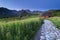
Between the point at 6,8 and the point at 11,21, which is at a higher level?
the point at 6,8

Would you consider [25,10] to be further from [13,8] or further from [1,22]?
[1,22]

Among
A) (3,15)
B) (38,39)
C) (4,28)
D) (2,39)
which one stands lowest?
(38,39)

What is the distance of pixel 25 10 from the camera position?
470 centimetres

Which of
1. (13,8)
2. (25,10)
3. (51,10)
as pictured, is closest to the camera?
(13,8)

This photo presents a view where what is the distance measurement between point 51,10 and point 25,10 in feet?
5.56

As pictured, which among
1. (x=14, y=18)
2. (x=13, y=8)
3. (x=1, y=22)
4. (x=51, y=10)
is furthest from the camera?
(x=51, y=10)

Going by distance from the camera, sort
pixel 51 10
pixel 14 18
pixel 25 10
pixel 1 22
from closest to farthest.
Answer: pixel 1 22 → pixel 14 18 → pixel 25 10 → pixel 51 10

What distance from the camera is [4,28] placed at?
363 cm

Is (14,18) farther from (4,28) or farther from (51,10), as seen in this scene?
(51,10)

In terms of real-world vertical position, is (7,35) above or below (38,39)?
above

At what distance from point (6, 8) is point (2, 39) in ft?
2.63

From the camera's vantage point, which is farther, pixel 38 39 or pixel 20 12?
pixel 38 39

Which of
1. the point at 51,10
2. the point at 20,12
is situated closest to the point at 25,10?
the point at 20,12

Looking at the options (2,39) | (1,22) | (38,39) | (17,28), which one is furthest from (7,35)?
(38,39)
